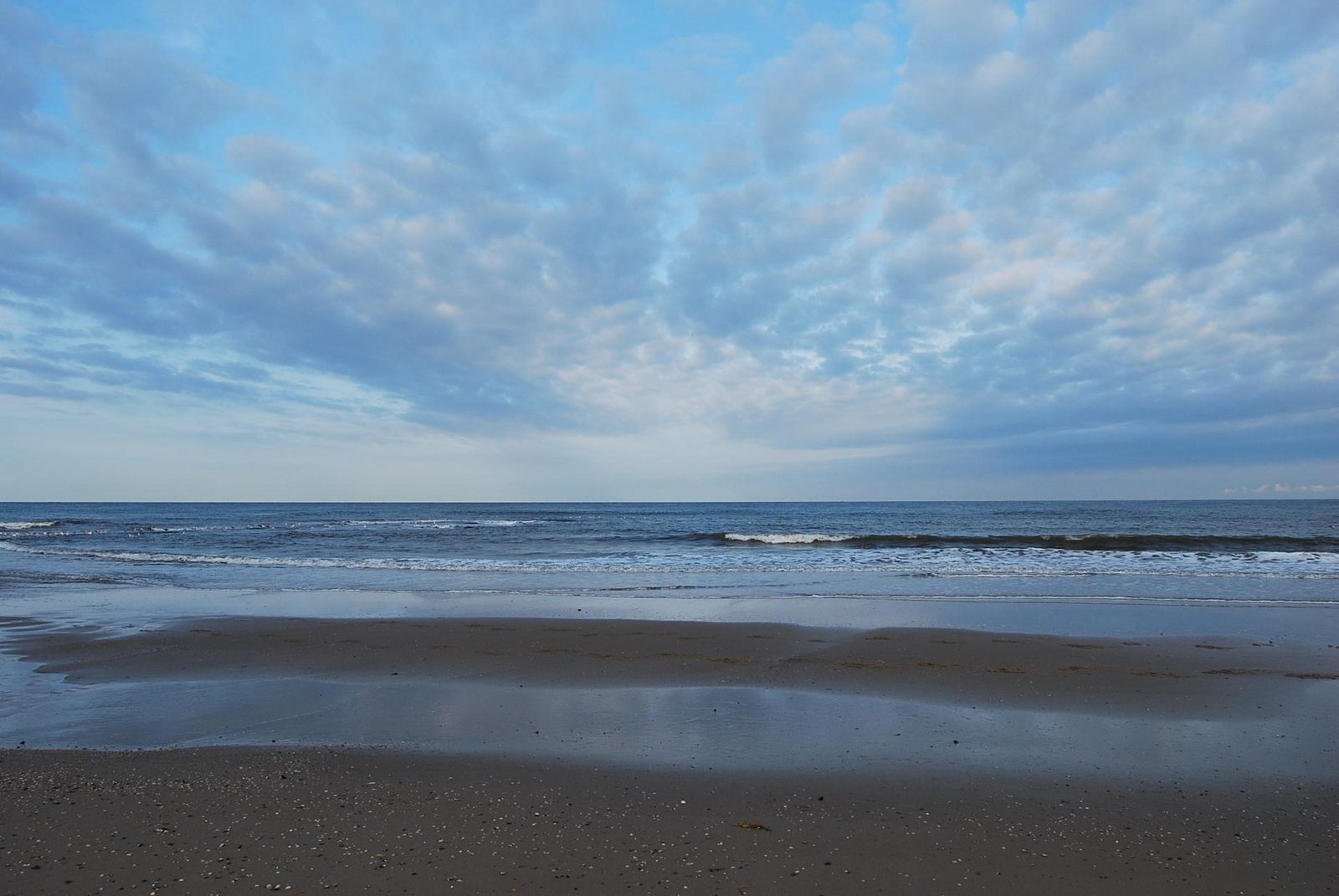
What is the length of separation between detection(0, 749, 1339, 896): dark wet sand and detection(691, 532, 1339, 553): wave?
28.0m

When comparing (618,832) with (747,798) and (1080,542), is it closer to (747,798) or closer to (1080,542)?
(747,798)

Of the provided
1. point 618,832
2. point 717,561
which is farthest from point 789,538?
point 618,832

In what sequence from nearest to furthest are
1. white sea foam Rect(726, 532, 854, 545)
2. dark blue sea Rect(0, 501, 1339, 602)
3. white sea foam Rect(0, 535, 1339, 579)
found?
dark blue sea Rect(0, 501, 1339, 602) < white sea foam Rect(0, 535, 1339, 579) < white sea foam Rect(726, 532, 854, 545)

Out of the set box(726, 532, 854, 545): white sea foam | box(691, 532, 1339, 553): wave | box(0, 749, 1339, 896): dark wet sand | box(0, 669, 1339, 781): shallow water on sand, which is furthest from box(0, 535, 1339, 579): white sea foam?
box(0, 749, 1339, 896): dark wet sand

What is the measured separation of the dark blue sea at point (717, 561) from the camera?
17484mm

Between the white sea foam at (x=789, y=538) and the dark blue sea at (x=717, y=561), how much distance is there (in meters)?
0.14

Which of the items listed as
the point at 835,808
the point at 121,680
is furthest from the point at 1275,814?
the point at 121,680

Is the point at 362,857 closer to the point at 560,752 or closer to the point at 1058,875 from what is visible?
the point at 560,752

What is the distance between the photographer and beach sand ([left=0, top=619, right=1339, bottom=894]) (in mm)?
3902

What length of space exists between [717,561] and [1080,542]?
20239 mm

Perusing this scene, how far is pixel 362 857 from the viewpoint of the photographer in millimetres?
4047

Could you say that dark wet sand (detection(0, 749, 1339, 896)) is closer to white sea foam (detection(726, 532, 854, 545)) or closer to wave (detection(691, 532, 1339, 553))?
wave (detection(691, 532, 1339, 553))

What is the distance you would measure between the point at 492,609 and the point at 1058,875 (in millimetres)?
A: 11696

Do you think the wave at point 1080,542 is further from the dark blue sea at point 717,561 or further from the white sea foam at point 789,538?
the dark blue sea at point 717,561
